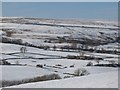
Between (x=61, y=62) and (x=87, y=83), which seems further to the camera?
(x=61, y=62)

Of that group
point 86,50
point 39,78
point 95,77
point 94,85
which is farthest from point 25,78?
point 86,50

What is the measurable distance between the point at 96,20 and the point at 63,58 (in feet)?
149

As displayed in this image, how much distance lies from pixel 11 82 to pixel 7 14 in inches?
2243

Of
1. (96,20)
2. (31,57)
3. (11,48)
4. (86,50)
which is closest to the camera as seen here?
(31,57)

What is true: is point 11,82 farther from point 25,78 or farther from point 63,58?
point 63,58

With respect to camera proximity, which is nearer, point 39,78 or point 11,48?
point 39,78

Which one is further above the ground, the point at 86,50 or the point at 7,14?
the point at 7,14

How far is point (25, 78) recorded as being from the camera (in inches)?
448

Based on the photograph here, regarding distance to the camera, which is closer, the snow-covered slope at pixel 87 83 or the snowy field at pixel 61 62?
the snow-covered slope at pixel 87 83

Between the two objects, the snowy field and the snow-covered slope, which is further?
the snowy field

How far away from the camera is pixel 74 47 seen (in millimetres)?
27531

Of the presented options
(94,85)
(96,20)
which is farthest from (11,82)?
(96,20)

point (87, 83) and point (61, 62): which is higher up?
point (87, 83)

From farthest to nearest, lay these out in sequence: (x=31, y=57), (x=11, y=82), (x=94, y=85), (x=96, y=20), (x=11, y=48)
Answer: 1. (x=96, y=20)
2. (x=11, y=48)
3. (x=31, y=57)
4. (x=11, y=82)
5. (x=94, y=85)
